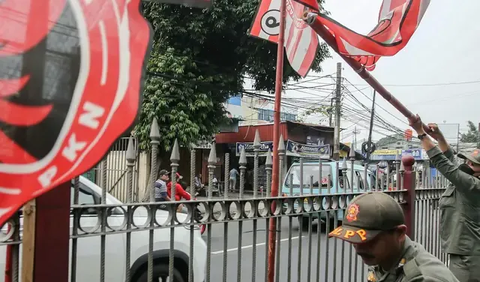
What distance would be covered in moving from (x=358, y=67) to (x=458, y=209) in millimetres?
1514

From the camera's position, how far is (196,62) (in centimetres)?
1162

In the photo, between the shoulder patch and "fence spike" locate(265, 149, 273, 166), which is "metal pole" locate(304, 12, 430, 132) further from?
the shoulder patch

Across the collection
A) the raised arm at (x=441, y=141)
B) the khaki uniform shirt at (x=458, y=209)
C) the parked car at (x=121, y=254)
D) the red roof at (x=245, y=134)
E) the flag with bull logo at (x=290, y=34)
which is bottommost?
the parked car at (x=121, y=254)

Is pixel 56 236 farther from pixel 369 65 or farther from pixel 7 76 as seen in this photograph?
pixel 369 65

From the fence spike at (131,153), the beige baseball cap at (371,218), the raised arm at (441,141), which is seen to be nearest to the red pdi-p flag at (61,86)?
the fence spike at (131,153)

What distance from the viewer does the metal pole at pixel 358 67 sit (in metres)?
2.44

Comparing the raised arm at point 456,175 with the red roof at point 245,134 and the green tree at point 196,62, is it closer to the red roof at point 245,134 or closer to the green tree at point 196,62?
the green tree at point 196,62

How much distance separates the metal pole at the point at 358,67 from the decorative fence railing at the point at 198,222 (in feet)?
2.01

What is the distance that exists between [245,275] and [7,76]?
5277mm

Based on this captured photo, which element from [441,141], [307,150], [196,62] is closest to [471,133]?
[307,150]

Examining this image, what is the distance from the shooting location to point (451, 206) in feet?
10.9

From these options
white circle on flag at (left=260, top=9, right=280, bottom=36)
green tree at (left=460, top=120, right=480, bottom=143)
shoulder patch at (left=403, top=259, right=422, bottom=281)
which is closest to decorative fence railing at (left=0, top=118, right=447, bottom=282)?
shoulder patch at (left=403, top=259, right=422, bottom=281)

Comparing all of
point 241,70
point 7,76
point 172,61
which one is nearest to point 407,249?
point 7,76

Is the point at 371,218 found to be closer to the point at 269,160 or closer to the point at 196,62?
the point at 269,160
